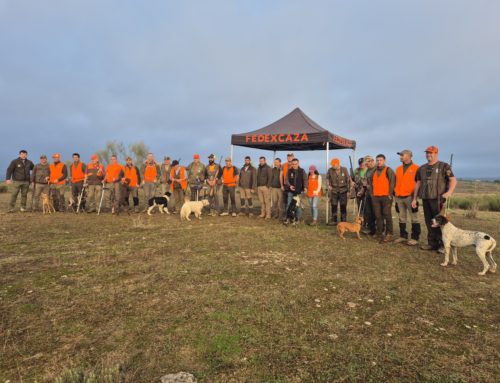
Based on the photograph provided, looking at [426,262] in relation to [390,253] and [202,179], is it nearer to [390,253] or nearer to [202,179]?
[390,253]

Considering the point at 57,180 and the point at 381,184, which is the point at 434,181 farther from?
the point at 57,180

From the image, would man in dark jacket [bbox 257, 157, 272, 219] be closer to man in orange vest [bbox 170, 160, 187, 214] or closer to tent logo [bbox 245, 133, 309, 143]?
tent logo [bbox 245, 133, 309, 143]

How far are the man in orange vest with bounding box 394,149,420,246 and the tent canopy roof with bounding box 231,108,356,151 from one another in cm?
369

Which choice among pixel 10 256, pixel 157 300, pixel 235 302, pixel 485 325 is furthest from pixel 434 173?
pixel 10 256

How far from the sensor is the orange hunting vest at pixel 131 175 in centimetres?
1123

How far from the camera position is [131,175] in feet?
36.9

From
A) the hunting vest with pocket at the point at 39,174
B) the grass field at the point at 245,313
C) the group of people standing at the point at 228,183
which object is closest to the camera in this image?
the grass field at the point at 245,313

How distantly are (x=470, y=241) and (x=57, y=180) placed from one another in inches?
496

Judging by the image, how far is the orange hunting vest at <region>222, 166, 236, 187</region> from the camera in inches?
440

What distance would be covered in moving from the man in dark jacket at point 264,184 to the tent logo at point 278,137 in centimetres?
176

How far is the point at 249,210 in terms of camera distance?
1172 centimetres

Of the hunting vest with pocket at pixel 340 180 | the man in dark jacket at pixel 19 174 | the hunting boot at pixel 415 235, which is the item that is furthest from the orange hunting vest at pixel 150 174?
the hunting boot at pixel 415 235

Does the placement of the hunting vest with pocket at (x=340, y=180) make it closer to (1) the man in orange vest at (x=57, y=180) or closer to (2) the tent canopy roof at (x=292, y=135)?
(2) the tent canopy roof at (x=292, y=135)

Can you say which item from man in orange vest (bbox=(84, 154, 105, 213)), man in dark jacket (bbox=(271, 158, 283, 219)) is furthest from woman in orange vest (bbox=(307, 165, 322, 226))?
man in orange vest (bbox=(84, 154, 105, 213))
